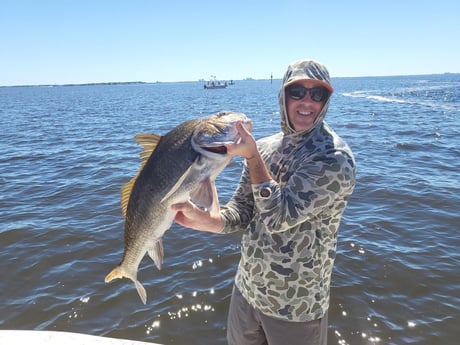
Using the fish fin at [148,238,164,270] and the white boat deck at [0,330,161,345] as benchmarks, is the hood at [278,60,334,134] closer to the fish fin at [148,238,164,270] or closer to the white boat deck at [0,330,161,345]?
the fish fin at [148,238,164,270]

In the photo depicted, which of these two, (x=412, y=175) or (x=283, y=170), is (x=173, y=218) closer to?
(x=283, y=170)

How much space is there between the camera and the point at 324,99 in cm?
336

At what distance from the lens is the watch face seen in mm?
2914

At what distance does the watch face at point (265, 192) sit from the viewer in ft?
9.56

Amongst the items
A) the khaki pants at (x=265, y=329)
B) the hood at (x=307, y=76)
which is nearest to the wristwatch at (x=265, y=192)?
the hood at (x=307, y=76)

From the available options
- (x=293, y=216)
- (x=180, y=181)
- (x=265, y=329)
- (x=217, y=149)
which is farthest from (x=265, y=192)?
(x=265, y=329)

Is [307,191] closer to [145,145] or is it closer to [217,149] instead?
[217,149]

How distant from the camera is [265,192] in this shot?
9.59 feet

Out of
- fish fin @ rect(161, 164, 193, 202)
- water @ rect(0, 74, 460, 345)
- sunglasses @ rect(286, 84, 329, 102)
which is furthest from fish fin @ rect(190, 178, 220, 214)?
water @ rect(0, 74, 460, 345)

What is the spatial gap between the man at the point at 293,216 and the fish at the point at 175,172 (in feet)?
0.47

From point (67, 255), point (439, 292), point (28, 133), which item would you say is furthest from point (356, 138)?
point (28, 133)

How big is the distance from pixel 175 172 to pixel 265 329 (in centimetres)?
176

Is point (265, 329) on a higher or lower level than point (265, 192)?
lower

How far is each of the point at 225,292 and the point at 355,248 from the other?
3400 mm
